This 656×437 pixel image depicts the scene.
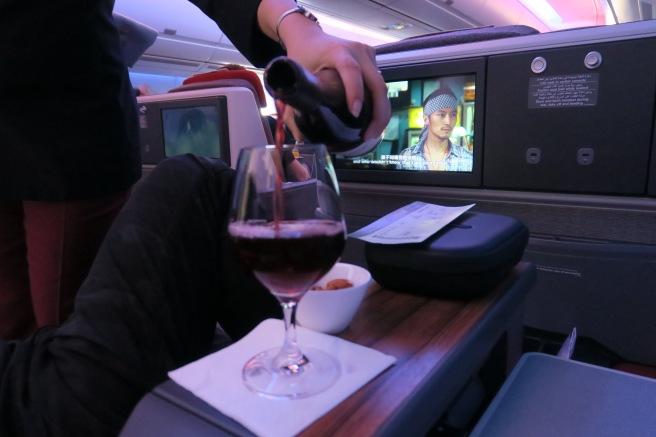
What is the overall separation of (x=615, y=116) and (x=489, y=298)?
432 millimetres

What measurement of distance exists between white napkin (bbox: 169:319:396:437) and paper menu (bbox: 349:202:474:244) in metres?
0.18

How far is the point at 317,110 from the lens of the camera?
49cm

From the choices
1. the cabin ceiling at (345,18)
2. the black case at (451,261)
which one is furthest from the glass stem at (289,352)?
the cabin ceiling at (345,18)

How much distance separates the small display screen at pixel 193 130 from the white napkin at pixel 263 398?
107 cm

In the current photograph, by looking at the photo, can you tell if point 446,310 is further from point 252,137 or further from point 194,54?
point 194,54

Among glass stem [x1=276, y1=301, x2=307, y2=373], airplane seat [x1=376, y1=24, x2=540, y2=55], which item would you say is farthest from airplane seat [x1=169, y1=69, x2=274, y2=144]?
glass stem [x1=276, y1=301, x2=307, y2=373]

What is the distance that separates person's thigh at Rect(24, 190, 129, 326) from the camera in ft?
2.80

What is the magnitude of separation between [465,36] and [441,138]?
0.22m

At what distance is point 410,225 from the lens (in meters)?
0.69

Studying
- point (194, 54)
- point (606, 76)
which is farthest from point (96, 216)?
point (194, 54)

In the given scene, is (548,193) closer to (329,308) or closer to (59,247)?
(329,308)

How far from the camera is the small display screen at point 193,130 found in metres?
1.49

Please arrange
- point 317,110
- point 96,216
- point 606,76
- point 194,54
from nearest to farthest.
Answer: point 317,110, point 606,76, point 96,216, point 194,54

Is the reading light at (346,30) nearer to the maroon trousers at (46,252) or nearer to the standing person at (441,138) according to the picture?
the standing person at (441,138)
